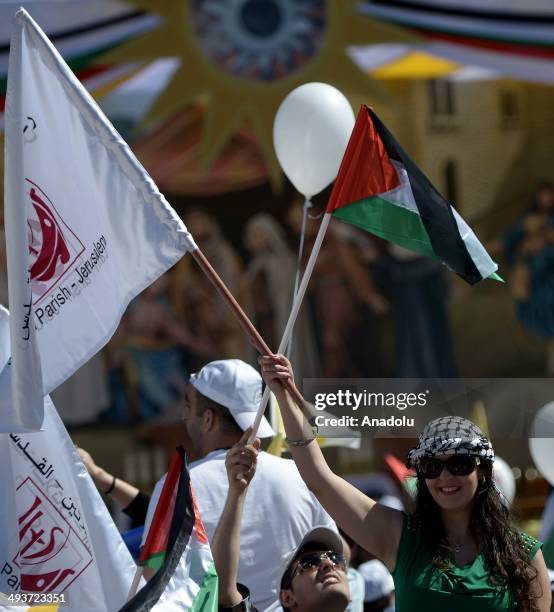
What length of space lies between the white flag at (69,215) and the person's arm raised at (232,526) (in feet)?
1.19

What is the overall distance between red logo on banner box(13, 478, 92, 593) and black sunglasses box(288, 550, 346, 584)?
1.42ft

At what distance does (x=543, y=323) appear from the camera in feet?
38.7

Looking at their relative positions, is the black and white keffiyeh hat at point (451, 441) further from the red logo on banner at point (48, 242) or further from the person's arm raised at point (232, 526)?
the red logo on banner at point (48, 242)

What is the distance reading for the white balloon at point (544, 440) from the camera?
9.48 feet

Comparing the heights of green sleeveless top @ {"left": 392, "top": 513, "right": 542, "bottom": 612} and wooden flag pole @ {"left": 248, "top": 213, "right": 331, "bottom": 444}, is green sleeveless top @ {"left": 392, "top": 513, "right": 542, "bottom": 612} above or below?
below

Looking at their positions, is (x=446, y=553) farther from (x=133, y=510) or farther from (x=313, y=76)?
(x=313, y=76)

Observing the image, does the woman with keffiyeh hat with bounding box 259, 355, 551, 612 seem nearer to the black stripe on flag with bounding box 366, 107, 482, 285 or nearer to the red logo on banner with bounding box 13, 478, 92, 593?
the black stripe on flag with bounding box 366, 107, 482, 285

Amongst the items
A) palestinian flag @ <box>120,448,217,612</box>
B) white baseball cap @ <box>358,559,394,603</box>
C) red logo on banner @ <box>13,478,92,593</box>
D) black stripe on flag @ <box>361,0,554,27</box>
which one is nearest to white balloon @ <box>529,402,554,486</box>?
white baseball cap @ <box>358,559,394,603</box>

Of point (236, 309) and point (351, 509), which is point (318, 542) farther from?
point (236, 309)

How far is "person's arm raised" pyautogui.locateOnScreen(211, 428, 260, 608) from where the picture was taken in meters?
2.62

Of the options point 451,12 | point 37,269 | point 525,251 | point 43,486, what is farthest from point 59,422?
point 525,251

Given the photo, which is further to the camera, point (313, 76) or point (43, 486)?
point (313, 76)

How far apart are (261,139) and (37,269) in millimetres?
8708

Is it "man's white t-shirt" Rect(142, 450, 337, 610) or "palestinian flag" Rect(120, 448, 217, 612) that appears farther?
"man's white t-shirt" Rect(142, 450, 337, 610)
